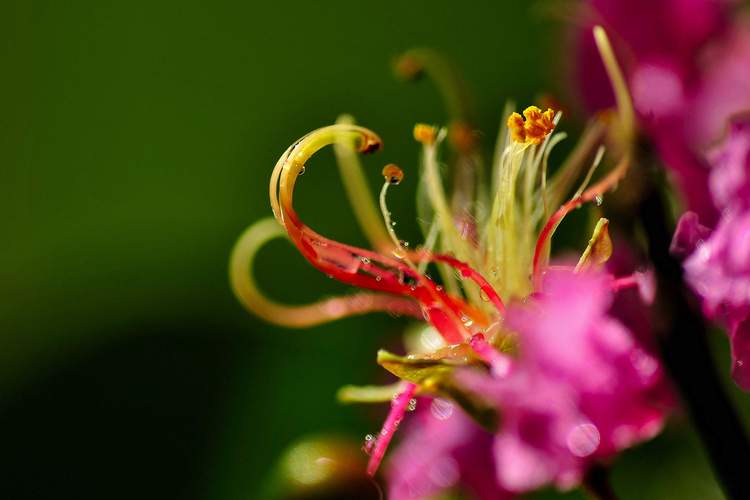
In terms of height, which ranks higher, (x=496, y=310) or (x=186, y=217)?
(x=496, y=310)

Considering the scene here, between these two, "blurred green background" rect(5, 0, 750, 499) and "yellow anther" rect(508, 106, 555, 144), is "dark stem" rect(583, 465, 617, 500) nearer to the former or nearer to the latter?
"yellow anther" rect(508, 106, 555, 144)

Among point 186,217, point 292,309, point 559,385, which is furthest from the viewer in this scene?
point 186,217

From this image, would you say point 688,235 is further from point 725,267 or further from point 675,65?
point 675,65

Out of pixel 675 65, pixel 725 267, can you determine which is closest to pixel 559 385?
pixel 725 267

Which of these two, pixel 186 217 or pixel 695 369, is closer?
pixel 695 369

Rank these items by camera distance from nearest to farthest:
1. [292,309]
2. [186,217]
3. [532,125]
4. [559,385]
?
[559,385], [532,125], [292,309], [186,217]

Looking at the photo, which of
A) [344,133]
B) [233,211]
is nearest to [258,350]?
[233,211]

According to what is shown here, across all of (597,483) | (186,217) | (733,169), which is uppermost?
(733,169)
